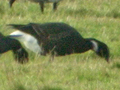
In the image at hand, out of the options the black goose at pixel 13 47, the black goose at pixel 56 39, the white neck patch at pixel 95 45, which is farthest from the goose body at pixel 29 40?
the white neck patch at pixel 95 45

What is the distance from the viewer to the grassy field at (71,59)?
6.37 meters

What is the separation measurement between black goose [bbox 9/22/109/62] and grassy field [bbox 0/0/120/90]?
0.16 meters

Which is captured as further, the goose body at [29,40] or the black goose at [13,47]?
the goose body at [29,40]

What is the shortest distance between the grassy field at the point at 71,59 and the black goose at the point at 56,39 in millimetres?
159

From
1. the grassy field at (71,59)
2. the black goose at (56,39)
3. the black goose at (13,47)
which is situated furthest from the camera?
the black goose at (56,39)

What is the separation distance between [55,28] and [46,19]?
113 inches

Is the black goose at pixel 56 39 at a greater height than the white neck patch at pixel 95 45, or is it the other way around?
the black goose at pixel 56 39

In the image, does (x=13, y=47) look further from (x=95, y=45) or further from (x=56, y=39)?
(x=95, y=45)

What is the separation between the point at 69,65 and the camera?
7.48 meters

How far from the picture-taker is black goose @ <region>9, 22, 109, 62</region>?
27.1 ft

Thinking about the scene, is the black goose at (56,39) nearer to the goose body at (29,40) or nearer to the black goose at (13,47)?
the goose body at (29,40)

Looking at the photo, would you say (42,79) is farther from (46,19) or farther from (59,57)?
(46,19)

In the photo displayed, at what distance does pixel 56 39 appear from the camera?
27.1 feet

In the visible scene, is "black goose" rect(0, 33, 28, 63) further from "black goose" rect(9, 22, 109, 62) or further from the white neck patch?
the white neck patch
